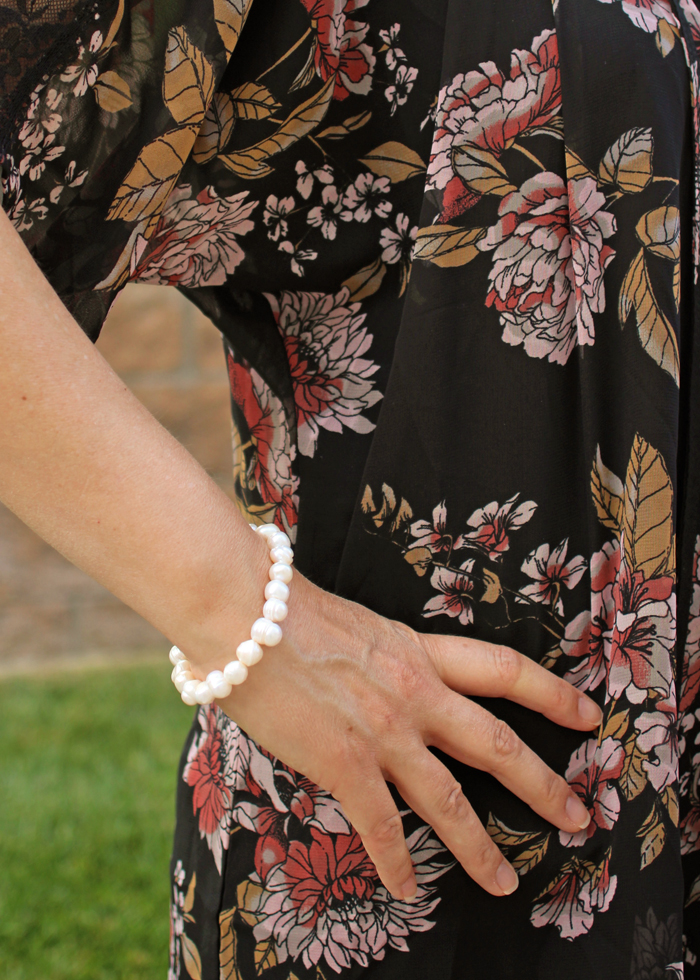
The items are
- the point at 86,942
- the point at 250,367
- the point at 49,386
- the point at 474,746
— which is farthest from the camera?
the point at 86,942

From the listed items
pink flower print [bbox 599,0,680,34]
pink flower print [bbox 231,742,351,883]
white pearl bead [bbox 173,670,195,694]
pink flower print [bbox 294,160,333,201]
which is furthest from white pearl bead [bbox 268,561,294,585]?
pink flower print [bbox 599,0,680,34]

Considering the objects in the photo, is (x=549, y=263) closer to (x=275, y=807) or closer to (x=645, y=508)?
(x=645, y=508)

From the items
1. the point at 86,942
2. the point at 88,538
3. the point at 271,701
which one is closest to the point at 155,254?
the point at 88,538

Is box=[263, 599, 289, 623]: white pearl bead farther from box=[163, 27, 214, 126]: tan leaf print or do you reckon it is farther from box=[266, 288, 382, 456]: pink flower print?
box=[163, 27, 214, 126]: tan leaf print

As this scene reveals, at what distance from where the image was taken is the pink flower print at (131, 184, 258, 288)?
62cm

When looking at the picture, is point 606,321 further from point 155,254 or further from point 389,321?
point 155,254

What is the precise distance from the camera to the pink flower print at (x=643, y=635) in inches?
24.3

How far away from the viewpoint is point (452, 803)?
601mm

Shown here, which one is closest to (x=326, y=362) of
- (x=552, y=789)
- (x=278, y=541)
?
(x=278, y=541)

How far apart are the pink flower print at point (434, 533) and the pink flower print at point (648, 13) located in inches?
15.9

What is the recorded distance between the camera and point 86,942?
1.84 m

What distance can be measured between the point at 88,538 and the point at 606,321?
1.39 ft

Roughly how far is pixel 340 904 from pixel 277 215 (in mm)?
583

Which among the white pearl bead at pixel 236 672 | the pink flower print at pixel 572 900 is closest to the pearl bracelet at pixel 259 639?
the white pearl bead at pixel 236 672
